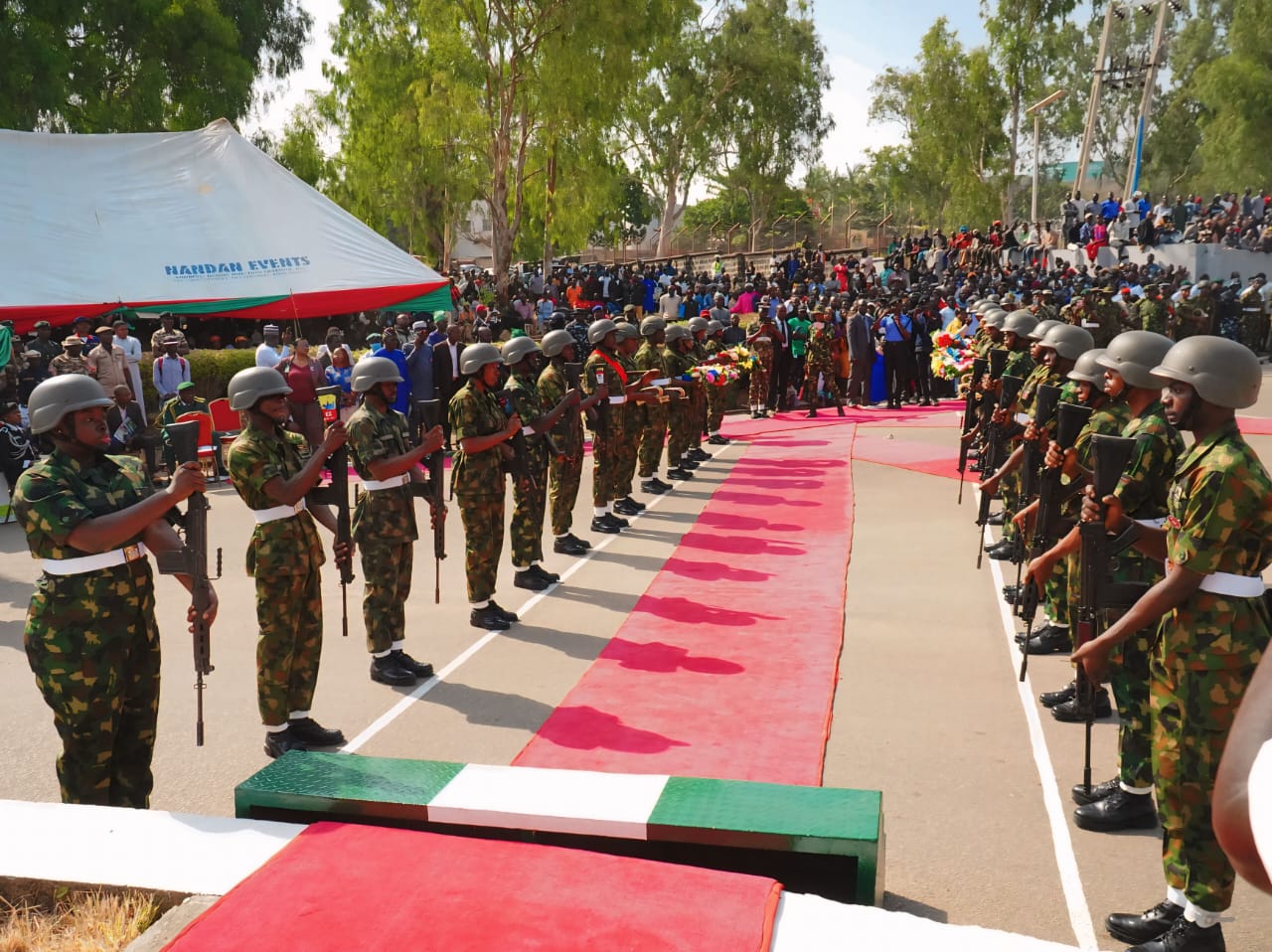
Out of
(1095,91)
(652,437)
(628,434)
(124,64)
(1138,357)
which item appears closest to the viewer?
(1138,357)

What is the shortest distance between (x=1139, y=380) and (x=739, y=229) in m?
46.1

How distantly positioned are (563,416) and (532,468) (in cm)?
115

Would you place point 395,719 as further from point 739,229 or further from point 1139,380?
point 739,229

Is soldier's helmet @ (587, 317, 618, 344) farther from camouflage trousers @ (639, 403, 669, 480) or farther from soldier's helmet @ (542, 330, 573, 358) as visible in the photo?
camouflage trousers @ (639, 403, 669, 480)

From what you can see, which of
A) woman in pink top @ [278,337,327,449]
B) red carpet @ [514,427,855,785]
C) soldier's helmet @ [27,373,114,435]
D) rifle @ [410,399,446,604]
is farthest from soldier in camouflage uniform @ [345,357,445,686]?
woman in pink top @ [278,337,327,449]

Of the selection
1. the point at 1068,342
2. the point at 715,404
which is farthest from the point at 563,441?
the point at 715,404

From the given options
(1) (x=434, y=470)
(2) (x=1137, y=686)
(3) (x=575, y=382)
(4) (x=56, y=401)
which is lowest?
(2) (x=1137, y=686)

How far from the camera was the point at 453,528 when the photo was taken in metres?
12.5

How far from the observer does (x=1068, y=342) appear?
27.1ft

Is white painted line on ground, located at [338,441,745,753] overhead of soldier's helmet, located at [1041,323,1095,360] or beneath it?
beneath

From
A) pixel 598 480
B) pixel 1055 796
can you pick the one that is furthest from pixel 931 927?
pixel 598 480

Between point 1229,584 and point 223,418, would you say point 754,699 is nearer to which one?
point 1229,584

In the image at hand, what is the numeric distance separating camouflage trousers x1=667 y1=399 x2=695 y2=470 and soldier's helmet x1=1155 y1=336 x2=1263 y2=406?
11171 millimetres

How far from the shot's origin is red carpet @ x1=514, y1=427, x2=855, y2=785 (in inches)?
246
